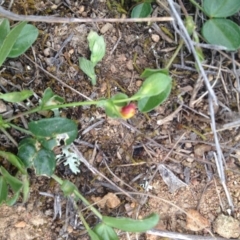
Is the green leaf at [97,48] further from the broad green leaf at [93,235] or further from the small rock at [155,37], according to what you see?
the broad green leaf at [93,235]

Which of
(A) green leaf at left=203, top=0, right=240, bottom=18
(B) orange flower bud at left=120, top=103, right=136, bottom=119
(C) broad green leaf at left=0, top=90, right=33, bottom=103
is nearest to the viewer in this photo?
(B) orange flower bud at left=120, top=103, right=136, bottom=119

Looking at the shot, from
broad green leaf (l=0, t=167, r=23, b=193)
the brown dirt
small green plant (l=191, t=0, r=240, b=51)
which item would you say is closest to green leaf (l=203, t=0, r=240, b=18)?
small green plant (l=191, t=0, r=240, b=51)

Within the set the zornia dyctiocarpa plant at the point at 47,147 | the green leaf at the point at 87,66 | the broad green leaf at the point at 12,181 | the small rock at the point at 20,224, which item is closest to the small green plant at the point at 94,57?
the green leaf at the point at 87,66

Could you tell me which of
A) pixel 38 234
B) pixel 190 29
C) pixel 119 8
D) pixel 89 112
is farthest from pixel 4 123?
pixel 190 29

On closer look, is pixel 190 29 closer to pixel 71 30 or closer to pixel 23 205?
pixel 71 30

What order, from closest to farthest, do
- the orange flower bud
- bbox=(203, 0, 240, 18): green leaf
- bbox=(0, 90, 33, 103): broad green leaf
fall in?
the orange flower bud
bbox=(0, 90, 33, 103): broad green leaf
bbox=(203, 0, 240, 18): green leaf

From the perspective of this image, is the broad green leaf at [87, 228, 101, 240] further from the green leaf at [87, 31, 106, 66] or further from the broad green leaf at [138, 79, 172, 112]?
the green leaf at [87, 31, 106, 66]
